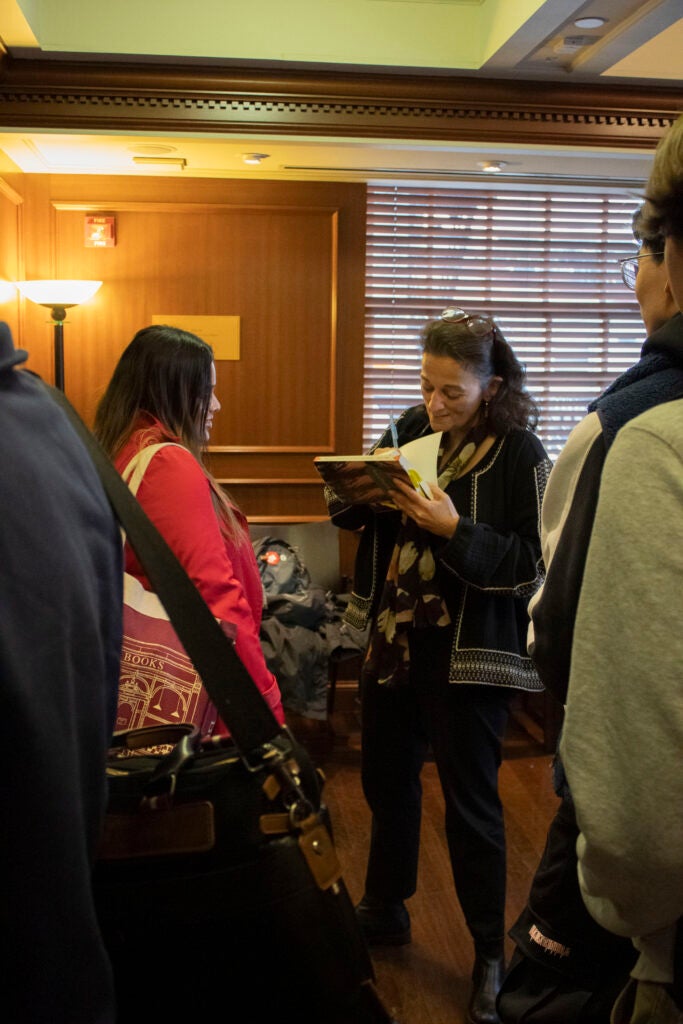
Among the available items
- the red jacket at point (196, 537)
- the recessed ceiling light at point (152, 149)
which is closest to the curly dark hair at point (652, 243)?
the red jacket at point (196, 537)

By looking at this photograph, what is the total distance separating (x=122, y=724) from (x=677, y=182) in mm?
1191

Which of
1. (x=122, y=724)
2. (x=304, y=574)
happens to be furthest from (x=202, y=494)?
(x=304, y=574)

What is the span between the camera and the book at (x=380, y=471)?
7.45 ft

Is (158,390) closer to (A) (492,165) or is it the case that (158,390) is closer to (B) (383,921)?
(B) (383,921)

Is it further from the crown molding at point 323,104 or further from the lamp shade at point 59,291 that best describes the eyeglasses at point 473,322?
the lamp shade at point 59,291

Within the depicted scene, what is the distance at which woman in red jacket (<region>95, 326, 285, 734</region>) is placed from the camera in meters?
1.83

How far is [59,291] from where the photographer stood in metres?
4.29

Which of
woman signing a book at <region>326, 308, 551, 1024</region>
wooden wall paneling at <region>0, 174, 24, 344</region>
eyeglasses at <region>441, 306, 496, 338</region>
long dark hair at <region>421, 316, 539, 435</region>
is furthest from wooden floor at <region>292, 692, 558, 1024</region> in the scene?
wooden wall paneling at <region>0, 174, 24, 344</region>

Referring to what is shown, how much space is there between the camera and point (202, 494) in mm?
1873

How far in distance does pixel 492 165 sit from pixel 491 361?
95.6 inches

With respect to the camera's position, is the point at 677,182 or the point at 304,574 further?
the point at 304,574

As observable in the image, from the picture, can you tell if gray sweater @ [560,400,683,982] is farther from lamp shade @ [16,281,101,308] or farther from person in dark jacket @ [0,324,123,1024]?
lamp shade @ [16,281,101,308]

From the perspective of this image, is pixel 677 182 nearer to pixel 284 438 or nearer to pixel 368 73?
pixel 368 73

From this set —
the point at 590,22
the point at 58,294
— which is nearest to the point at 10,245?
the point at 58,294
